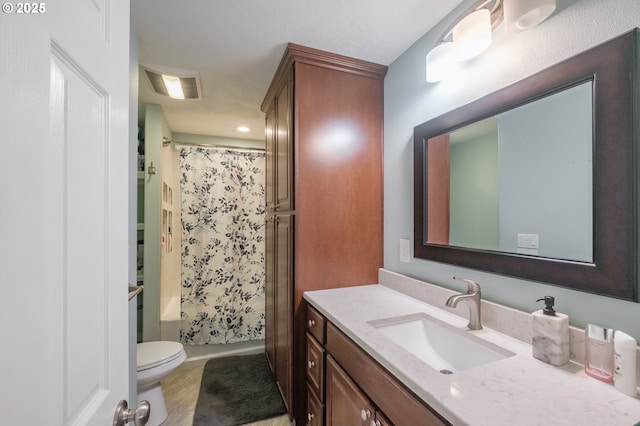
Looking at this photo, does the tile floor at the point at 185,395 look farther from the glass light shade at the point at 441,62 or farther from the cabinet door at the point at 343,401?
the glass light shade at the point at 441,62

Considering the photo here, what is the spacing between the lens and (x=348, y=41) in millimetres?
1546

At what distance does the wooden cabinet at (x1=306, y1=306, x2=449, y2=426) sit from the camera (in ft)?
2.51

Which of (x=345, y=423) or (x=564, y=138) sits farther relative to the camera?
(x=345, y=423)

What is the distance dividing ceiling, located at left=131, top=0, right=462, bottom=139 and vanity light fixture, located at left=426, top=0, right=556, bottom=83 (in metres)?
0.22

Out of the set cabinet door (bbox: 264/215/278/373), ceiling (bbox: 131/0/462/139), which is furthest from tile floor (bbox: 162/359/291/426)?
ceiling (bbox: 131/0/462/139)

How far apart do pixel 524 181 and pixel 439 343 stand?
75 cm

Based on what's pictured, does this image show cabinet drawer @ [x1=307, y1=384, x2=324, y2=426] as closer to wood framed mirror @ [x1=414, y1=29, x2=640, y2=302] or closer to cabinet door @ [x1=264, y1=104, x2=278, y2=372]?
cabinet door @ [x1=264, y1=104, x2=278, y2=372]

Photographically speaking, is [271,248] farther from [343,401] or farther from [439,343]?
[439,343]

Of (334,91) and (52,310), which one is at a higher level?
(334,91)

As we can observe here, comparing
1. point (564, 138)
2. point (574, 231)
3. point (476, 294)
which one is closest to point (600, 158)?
point (564, 138)

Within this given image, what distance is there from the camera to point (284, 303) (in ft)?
5.94

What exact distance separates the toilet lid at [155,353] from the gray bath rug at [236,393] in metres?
0.43

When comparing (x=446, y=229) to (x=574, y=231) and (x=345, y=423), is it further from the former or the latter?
(x=345, y=423)

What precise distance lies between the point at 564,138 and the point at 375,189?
39.8 inches
